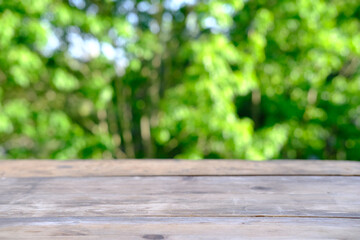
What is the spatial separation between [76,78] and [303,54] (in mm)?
2423

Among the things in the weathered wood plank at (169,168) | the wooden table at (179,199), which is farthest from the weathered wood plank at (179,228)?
the weathered wood plank at (169,168)

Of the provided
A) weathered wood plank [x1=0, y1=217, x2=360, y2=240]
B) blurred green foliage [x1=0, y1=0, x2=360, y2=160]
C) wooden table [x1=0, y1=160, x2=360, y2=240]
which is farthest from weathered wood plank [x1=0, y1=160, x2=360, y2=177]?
blurred green foliage [x1=0, y1=0, x2=360, y2=160]

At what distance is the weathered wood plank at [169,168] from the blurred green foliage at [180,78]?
6.60 ft

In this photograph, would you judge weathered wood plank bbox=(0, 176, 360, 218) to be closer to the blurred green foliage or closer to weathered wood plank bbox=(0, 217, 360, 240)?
weathered wood plank bbox=(0, 217, 360, 240)

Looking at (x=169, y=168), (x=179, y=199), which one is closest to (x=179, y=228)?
(x=179, y=199)

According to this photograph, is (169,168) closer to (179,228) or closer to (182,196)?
(182,196)

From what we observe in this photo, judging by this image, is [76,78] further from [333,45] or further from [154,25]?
[333,45]

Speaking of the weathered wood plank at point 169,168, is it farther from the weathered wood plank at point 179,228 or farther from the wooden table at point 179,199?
the weathered wood plank at point 179,228

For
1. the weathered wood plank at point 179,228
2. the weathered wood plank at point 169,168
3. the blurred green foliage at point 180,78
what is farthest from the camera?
the blurred green foliage at point 180,78

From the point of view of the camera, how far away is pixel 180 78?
4234mm

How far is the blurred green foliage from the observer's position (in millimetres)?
3410

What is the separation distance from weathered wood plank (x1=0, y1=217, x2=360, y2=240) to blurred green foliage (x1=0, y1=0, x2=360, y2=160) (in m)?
2.50

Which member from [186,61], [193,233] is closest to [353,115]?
[186,61]

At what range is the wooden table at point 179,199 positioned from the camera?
861mm
